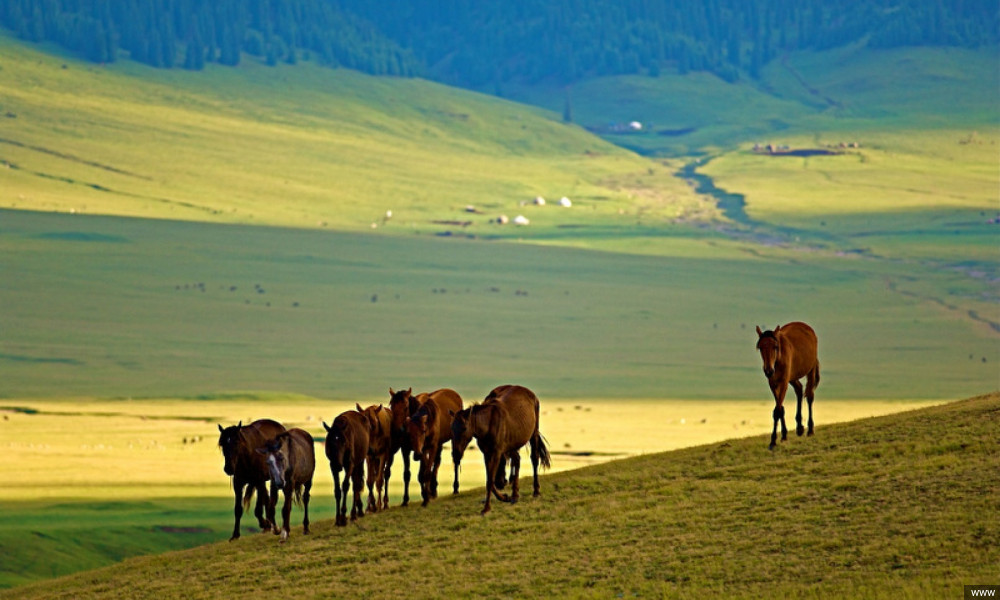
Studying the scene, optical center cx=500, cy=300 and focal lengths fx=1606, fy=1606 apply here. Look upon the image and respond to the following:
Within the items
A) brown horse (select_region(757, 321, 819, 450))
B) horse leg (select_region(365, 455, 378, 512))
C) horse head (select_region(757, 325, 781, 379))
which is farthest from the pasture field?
horse leg (select_region(365, 455, 378, 512))

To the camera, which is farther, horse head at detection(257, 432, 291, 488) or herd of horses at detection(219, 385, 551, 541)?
herd of horses at detection(219, 385, 551, 541)

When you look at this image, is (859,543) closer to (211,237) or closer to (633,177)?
(211,237)

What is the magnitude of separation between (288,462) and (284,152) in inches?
4834

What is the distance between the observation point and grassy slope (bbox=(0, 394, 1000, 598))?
14.2m

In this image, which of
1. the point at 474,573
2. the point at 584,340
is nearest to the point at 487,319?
the point at 584,340

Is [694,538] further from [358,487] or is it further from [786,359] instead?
[358,487]

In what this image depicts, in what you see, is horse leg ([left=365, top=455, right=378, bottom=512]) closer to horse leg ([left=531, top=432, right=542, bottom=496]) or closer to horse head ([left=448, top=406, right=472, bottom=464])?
horse head ([left=448, top=406, right=472, bottom=464])

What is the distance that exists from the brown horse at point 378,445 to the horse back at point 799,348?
469 centimetres

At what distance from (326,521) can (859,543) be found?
24.4 feet

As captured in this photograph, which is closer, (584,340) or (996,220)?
(584,340)

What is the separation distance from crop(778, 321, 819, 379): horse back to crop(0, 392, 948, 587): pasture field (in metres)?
2.64

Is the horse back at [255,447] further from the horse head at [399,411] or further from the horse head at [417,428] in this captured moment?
the horse head at [417,428]

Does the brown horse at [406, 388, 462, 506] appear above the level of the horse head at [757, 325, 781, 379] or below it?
below

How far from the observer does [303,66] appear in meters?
188
